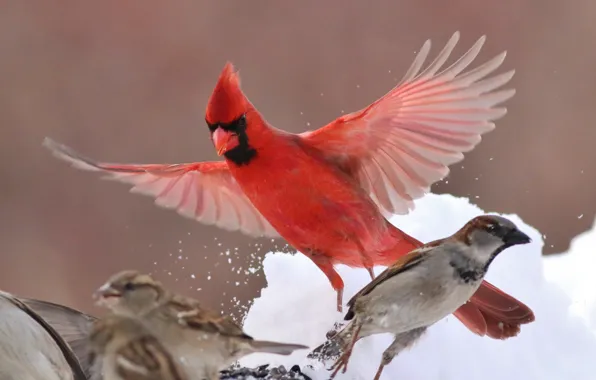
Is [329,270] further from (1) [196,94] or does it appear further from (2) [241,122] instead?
(1) [196,94]

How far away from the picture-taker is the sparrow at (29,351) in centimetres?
43

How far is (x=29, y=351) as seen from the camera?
0.43m

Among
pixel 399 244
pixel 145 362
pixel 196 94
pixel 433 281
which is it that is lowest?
pixel 145 362

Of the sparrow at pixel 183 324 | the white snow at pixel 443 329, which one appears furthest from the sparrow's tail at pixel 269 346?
the white snow at pixel 443 329

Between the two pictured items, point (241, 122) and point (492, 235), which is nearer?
point (492, 235)

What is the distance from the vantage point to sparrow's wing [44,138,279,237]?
0.82 m

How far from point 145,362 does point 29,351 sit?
13cm

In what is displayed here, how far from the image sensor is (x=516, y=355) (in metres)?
0.75

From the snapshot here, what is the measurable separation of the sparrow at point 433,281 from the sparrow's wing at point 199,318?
0.16 m

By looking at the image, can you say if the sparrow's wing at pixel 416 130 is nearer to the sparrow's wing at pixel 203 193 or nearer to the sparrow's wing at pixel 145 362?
the sparrow's wing at pixel 203 193

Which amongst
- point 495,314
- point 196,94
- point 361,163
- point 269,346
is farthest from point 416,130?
point 196,94

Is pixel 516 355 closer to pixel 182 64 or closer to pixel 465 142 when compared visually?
pixel 465 142

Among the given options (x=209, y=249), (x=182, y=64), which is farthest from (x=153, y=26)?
(x=209, y=249)

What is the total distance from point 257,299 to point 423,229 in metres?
0.22
